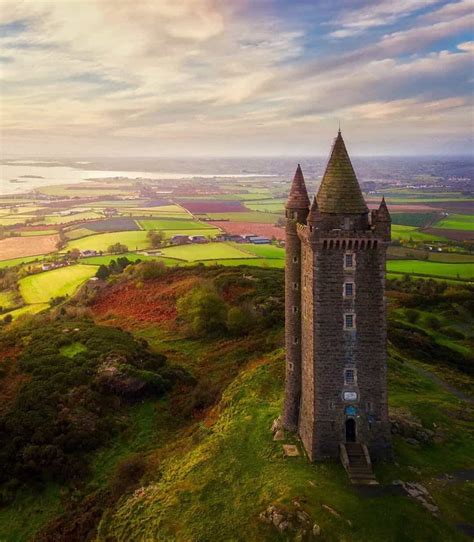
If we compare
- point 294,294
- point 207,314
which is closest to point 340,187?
point 294,294

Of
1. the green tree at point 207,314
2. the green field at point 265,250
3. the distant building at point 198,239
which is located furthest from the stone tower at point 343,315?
the distant building at point 198,239

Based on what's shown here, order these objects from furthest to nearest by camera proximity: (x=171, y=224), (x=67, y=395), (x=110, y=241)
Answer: (x=171, y=224) < (x=110, y=241) < (x=67, y=395)

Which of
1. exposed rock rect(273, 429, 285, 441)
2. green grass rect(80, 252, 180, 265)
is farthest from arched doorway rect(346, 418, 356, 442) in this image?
green grass rect(80, 252, 180, 265)

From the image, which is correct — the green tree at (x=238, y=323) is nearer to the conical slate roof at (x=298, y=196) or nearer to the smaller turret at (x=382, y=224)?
the conical slate roof at (x=298, y=196)

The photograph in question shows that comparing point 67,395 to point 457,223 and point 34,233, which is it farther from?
point 457,223

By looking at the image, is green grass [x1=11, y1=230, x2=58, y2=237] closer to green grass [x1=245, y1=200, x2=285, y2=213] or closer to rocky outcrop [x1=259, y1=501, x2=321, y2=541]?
green grass [x1=245, y1=200, x2=285, y2=213]

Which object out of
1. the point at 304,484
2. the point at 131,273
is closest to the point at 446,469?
the point at 304,484

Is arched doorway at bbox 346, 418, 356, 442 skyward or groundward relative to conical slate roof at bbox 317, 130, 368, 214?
groundward

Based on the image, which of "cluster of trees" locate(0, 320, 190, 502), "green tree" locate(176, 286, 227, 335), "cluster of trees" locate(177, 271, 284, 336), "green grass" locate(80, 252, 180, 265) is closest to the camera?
"cluster of trees" locate(0, 320, 190, 502)
